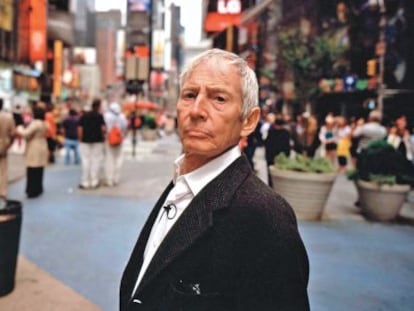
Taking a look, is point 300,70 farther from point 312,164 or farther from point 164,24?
point 164,24

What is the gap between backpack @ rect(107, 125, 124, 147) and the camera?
10.9 m

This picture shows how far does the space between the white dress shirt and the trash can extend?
303 centimetres

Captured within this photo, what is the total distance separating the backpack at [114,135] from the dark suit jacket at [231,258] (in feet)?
31.4

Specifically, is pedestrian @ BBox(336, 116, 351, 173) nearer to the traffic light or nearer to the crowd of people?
the crowd of people

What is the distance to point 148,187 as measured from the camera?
11.2 m

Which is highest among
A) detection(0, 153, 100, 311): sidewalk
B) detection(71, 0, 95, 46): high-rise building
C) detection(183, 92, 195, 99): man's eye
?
detection(71, 0, 95, 46): high-rise building

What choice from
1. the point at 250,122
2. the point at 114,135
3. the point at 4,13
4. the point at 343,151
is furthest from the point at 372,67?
the point at 250,122

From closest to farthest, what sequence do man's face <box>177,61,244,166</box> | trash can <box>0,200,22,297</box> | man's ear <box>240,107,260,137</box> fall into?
1. man's face <box>177,61,244,166</box>
2. man's ear <box>240,107,260,137</box>
3. trash can <box>0,200,22,297</box>

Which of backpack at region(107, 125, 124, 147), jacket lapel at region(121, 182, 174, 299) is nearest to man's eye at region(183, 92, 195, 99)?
jacket lapel at region(121, 182, 174, 299)

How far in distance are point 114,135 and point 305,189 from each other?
4817 mm

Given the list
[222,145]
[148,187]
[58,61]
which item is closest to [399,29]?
[148,187]

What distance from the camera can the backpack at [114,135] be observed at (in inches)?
429

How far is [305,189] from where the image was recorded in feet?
25.5

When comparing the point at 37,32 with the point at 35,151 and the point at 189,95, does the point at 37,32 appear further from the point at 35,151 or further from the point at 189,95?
the point at 189,95
